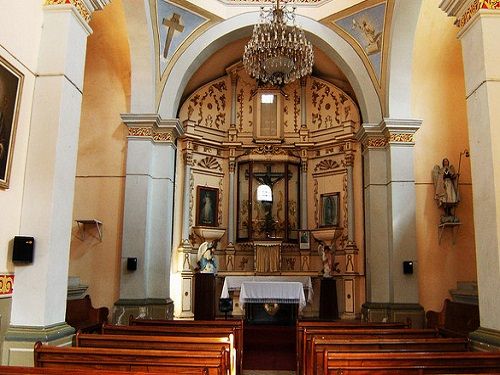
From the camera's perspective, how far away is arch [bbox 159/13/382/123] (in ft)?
28.5

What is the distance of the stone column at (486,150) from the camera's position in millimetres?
3842

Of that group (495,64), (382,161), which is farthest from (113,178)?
(495,64)

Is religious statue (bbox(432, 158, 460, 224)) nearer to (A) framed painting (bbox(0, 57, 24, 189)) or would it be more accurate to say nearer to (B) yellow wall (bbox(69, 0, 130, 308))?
(B) yellow wall (bbox(69, 0, 130, 308))

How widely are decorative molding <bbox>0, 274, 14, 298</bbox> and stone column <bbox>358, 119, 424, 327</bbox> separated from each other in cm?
601

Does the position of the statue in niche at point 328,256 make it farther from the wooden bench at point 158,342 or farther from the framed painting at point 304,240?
the wooden bench at point 158,342

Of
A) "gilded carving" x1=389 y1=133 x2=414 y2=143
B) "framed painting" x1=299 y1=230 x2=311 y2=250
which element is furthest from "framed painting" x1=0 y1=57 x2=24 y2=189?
"framed painting" x1=299 y1=230 x2=311 y2=250

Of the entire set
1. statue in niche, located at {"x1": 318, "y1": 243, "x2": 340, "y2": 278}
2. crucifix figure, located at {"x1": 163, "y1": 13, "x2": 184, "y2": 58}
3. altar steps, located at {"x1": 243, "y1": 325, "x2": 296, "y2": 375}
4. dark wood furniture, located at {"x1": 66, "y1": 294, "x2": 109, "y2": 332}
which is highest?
crucifix figure, located at {"x1": 163, "y1": 13, "x2": 184, "y2": 58}

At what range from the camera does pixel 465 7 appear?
4.39 m

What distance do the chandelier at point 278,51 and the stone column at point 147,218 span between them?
7.03 feet

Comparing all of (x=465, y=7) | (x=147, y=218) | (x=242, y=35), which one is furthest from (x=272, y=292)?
(x=465, y=7)

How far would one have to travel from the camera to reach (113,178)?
8398 millimetres

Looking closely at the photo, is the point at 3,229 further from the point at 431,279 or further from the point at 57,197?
the point at 431,279

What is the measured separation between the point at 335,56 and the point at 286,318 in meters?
5.25

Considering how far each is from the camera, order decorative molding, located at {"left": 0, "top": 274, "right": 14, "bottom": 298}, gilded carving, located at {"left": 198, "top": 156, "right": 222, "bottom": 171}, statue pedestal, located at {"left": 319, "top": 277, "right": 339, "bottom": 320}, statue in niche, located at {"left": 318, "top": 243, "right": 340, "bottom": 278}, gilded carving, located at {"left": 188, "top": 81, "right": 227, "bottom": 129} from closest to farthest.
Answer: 1. decorative molding, located at {"left": 0, "top": 274, "right": 14, "bottom": 298}
2. statue pedestal, located at {"left": 319, "top": 277, "right": 339, "bottom": 320}
3. statue in niche, located at {"left": 318, "top": 243, "right": 340, "bottom": 278}
4. gilded carving, located at {"left": 198, "top": 156, "right": 222, "bottom": 171}
5. gilded carving, located at {"left": 188, "top": 81, "right": 227, "bottom": 129}
